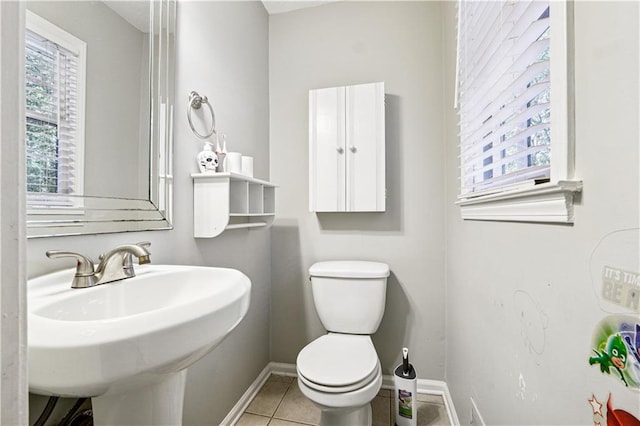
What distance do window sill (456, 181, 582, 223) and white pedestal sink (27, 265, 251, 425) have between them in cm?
69

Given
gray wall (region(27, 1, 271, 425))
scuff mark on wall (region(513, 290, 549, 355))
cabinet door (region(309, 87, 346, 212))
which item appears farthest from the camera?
cabinet door (region(309, 87, 346, 212))

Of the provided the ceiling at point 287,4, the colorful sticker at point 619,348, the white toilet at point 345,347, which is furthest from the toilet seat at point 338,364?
the ceiling at point 287,4

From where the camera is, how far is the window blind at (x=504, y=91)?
27.7 inches

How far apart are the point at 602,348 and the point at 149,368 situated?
75 centimetres

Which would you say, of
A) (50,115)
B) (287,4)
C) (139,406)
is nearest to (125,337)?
(139,406)

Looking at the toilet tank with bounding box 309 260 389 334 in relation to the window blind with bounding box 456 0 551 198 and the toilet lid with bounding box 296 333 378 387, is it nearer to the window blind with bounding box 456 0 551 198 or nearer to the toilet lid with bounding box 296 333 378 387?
the toilet lid with bounding box 296 333 378 387

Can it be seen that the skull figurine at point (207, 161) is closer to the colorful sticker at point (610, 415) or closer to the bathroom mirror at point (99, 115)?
the bathroom mirror at point (99, 115)

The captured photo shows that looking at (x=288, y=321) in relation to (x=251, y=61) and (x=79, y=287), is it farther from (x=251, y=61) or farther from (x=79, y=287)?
(x=251, y=61)

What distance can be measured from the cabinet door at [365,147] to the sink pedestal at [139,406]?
121cm

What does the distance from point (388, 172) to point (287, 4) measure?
128cm

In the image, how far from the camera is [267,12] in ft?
6.34

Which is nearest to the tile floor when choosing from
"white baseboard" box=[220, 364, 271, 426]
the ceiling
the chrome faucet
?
"white baseboard" box=[220, 364, 271, 426]

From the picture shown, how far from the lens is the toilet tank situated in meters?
1.55

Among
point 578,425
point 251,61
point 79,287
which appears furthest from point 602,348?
point 251,61
